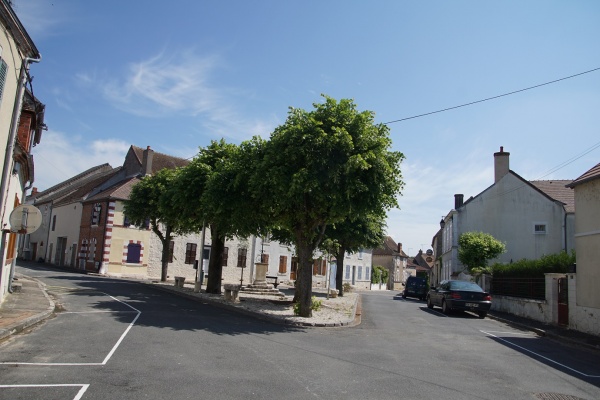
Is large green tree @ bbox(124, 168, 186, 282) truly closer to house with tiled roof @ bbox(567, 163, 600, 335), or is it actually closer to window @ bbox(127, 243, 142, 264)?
window @ bbox(127, 243, 142, 264)

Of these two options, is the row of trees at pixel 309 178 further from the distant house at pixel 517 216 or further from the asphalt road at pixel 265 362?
the distant house at pixel 517 216

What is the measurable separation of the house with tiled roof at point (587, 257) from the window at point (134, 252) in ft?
102

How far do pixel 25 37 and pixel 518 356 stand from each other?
13.6 m

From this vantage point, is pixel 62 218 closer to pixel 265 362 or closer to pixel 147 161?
pixel 147 161

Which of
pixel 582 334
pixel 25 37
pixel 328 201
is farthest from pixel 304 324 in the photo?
pixel 25 37

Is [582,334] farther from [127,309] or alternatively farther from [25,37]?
[25,37]

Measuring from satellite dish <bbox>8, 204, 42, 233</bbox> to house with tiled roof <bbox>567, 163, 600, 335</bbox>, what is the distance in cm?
1649

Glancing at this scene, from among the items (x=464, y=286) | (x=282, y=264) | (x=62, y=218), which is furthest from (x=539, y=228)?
(x=62, y=218)

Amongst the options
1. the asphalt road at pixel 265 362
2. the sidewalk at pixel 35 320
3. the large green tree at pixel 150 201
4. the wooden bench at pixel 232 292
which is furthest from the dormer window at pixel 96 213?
the asphalt road at pixel 265 362

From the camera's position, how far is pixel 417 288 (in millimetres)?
35906

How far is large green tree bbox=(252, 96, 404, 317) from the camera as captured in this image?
14555 mm

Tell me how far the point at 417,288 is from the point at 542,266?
661 inches

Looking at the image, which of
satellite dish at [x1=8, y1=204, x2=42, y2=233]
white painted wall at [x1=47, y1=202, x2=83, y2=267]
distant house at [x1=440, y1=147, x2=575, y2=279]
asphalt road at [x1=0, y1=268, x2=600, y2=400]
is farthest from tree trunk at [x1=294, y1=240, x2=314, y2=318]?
white painted wall at [x1=47, y1=202, x2=83, y2=267]

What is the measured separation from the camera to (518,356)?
1057 centimetres
